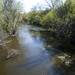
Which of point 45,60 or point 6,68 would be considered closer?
point 6,68

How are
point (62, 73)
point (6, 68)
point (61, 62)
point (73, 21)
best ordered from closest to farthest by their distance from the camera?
point (62, 73), point (6, 68), point (61, 62), point (73, 21)

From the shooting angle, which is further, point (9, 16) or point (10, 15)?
point (10, 15)

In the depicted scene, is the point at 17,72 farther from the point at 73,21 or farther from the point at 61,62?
the point at 73,21

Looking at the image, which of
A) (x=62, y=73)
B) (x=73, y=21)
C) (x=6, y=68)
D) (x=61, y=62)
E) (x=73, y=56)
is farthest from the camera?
(x=73, y=21)

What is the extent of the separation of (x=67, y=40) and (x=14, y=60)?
34.3ft

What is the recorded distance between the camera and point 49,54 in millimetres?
19406

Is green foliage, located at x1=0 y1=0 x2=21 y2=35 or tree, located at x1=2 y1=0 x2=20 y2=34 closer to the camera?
green foliage, located at x1=0 y1=0 x2=21 y2=35

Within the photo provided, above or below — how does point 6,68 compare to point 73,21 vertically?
below

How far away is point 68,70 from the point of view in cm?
1441

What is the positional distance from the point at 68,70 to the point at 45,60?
11.1 ft

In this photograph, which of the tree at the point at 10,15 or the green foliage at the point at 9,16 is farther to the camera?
the tree at the point at 10,15

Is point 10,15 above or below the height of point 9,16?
above

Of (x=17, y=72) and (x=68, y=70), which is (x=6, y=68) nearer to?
(x=17, y=72)

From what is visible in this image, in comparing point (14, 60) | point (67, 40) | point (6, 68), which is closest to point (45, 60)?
point (14, 60)
